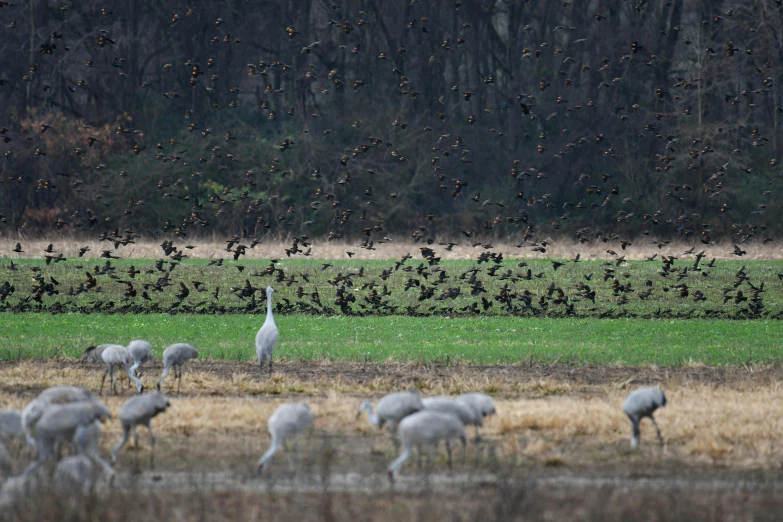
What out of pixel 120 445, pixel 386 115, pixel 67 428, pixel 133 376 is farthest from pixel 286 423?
pixel 386 115

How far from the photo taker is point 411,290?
3409cm

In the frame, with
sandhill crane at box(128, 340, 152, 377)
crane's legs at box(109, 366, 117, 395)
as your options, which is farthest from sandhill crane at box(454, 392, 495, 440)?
crane's legs at box(109, 366, 117, 395)

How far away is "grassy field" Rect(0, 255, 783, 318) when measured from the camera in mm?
29188

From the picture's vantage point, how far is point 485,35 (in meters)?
61.3

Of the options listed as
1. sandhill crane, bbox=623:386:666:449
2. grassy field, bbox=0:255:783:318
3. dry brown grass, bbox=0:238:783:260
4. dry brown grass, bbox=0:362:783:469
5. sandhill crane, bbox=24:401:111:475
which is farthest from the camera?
Result: dry brown grass, bbox=0:238:783:260

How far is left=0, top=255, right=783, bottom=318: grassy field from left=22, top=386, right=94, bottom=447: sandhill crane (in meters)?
14.7

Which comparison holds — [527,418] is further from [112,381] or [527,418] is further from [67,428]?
[112,381]

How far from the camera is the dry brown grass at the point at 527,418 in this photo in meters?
11.8

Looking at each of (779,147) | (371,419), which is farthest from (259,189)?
(371,419)

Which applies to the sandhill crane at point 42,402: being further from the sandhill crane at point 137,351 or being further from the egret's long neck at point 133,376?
the sandhill crane at point 137,351

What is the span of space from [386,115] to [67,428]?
5033 cm

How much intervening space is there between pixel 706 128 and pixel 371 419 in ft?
144

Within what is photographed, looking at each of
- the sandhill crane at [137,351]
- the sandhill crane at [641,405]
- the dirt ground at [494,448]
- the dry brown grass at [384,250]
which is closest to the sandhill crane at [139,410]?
the dirt ground at [494,448]

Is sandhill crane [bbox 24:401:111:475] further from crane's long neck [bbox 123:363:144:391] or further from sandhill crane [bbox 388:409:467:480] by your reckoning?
crane's long neck [bbox 123:363:144:391]
